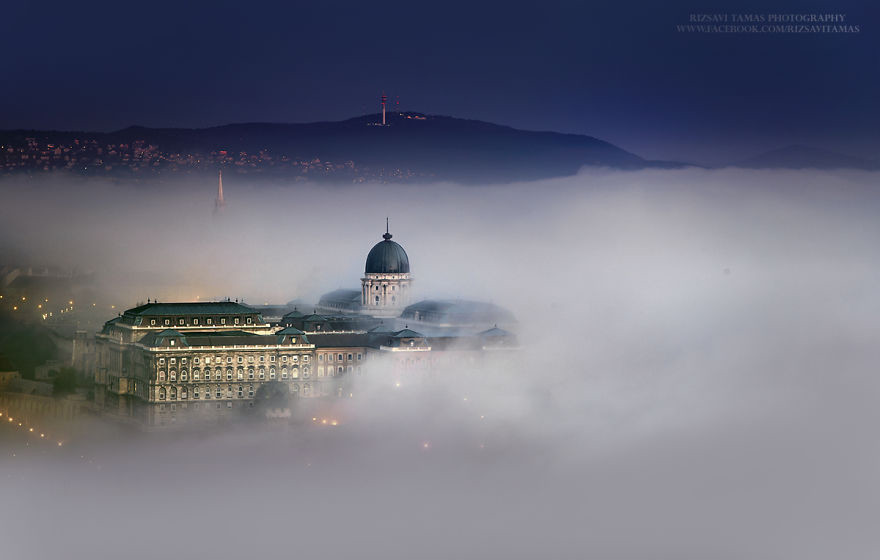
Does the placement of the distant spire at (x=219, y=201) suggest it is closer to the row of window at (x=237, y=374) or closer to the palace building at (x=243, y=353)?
the palace building at (x=243, y=353)

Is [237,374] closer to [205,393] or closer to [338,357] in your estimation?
[205,393]

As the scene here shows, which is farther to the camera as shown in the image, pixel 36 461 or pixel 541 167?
pixel 541 167

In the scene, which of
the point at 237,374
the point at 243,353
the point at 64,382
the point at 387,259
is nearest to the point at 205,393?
the point at 237,374

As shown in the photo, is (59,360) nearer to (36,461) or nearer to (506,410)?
(36,461)

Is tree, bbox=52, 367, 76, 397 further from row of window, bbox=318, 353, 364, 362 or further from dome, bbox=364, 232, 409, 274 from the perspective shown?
dome, bbox=364, 232, 409, 274

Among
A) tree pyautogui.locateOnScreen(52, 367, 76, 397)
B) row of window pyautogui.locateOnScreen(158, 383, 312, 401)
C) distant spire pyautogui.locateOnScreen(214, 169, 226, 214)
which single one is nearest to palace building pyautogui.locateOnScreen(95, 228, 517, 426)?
row of window pyautogui.locateOnScreen(158, 383, 312, 401)

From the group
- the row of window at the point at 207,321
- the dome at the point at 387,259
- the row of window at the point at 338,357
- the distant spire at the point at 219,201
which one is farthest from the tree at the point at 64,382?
the dome at the point at 387,259

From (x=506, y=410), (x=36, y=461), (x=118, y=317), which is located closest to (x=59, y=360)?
(x=118, y=317)
